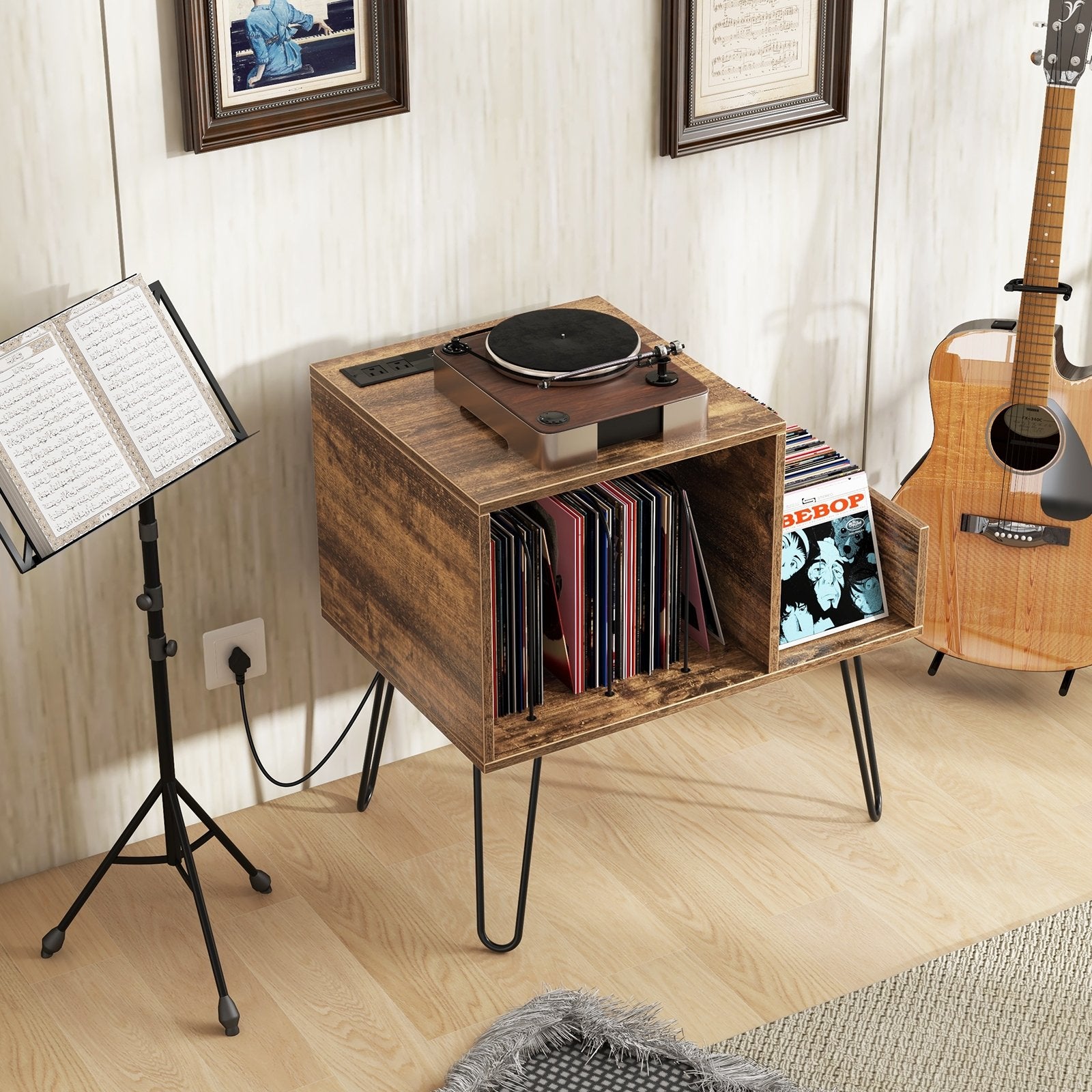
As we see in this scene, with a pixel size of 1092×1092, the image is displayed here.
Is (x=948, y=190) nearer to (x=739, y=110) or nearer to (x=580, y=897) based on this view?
(x=739, y=110)

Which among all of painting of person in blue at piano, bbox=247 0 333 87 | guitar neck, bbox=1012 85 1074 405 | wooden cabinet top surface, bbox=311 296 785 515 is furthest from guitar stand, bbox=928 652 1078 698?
painting of person in blue at piano, bbox=247 0 333 87

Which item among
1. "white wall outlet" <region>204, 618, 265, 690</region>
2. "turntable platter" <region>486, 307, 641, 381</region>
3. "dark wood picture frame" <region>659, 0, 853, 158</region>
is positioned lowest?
"white wall outlet" <region>204, 618, 265, 690</region>

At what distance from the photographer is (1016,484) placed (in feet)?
9.37

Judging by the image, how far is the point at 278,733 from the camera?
2709 millimetres

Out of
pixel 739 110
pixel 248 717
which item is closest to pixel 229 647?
pixel 248 717

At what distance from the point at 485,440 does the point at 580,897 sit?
754 millimetres

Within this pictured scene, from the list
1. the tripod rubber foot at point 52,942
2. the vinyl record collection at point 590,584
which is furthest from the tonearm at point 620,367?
the tripod rubber foot at point 52,942

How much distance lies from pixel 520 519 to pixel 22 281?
742mm

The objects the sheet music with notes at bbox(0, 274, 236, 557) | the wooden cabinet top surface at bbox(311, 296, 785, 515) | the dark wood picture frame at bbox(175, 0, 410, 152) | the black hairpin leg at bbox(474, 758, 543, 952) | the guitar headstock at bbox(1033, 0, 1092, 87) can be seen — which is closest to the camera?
the sheet music with notes at bbox(0, 274, 236, 557)

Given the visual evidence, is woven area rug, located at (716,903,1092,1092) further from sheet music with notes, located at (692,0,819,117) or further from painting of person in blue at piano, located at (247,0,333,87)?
painting of person in blue at piano, located at (247,0,333,87)

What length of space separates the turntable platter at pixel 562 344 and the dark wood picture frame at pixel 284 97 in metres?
0.37

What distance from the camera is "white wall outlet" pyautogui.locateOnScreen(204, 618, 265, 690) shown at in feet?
8.43

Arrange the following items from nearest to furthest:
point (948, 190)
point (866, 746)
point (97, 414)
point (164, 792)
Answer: point (97, 414) < point (164, 792) < point (866, 746) < point (948, 190)

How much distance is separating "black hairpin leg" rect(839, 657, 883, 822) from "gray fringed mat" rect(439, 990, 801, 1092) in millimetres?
576
